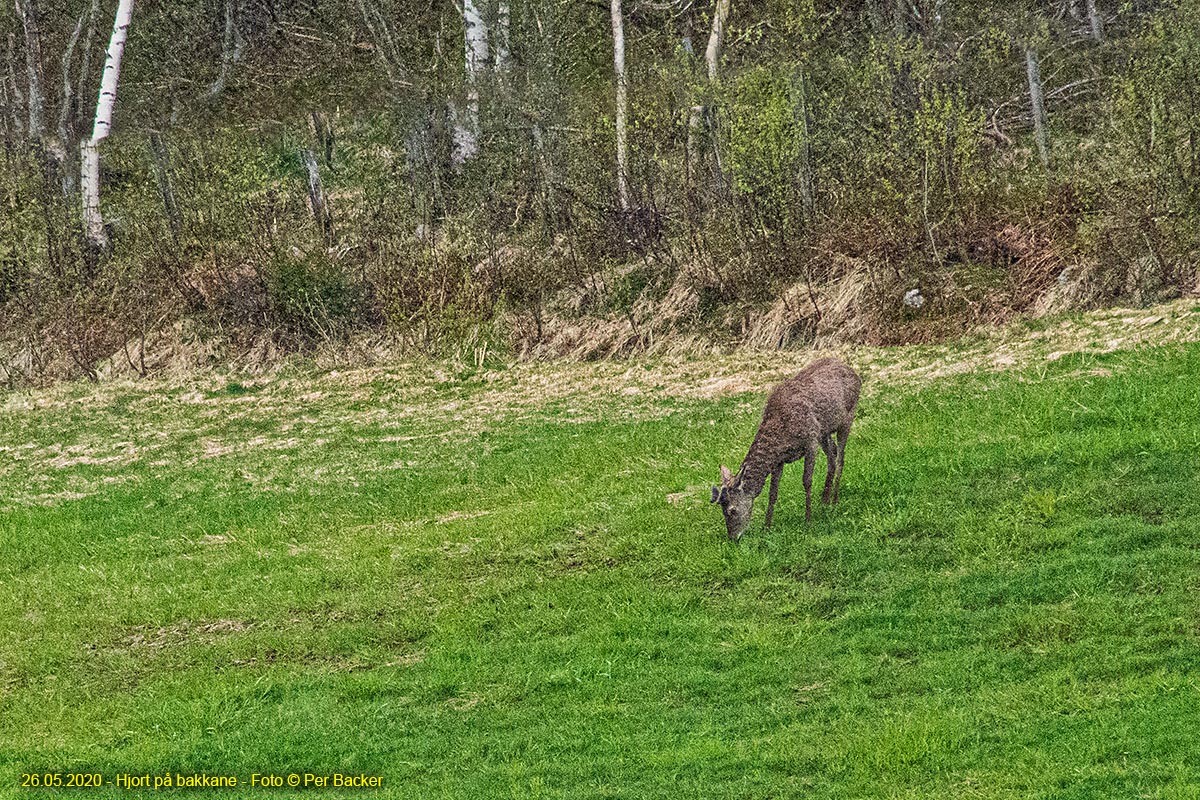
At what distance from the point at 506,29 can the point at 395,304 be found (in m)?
8.63

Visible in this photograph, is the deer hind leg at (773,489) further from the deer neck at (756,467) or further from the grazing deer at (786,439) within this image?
the deer neck at (756,467)

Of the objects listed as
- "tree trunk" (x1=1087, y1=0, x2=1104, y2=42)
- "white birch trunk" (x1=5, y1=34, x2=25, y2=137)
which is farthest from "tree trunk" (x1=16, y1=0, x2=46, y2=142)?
"tree trunk" (x1=1087, y1=0, x2=1104, y2=42)

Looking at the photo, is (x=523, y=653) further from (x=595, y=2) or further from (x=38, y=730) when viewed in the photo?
(x=595, y=2)

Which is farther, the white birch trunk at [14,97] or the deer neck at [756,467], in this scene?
the white birch trunk at [14,97]

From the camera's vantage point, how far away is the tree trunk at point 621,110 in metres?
28.7

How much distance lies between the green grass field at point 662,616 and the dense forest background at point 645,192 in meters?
6.86

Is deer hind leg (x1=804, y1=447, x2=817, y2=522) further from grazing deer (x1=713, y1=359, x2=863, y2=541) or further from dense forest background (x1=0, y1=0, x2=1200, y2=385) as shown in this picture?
dense forest background (x1=0, y1=0, x2=1200, y2=385)

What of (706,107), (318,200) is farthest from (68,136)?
(706,107)

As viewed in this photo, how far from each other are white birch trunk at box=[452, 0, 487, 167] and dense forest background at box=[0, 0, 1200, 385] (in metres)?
0.07

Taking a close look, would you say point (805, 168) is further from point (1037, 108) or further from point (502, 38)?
point (502, 38)

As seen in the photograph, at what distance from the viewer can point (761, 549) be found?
12383 millimetres

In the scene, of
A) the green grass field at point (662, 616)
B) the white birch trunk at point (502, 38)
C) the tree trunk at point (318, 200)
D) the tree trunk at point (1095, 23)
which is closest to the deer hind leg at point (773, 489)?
the green grass field at point (662, 616)

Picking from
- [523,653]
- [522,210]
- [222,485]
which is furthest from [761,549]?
[522,210]

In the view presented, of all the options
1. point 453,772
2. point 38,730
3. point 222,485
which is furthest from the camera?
point 222,485
